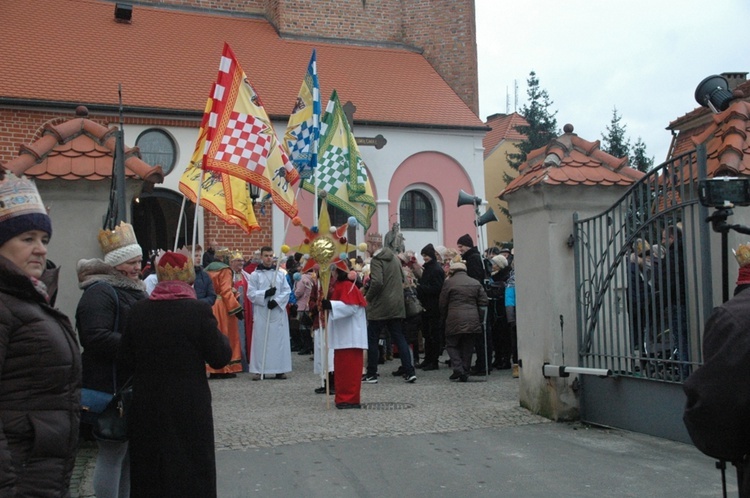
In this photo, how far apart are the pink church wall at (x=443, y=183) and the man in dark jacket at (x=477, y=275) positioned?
14.2 metres

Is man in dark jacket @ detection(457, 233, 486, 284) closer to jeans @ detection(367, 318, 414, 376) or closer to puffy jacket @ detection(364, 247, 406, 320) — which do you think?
puffy jacket @ detection(364, 247, 406, 320)

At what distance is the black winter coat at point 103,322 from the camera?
4.90 m

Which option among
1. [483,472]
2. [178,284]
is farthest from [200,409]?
[483,472]

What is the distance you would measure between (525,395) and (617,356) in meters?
1.53

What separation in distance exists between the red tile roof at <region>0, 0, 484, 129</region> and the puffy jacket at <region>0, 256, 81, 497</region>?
67.4 feet

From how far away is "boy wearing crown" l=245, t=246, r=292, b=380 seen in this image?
12.9 meters

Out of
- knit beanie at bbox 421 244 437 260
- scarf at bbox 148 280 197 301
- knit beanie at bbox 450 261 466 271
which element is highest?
knit beanie at bbox 421 244 437 260

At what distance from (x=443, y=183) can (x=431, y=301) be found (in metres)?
14.6

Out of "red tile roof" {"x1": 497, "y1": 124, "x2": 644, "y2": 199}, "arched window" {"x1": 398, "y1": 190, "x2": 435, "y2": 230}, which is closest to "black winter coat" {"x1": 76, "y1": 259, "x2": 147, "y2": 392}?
"red tile roof" {"x1": 497, "y1": 124, "x2": 644, "y2": 199}

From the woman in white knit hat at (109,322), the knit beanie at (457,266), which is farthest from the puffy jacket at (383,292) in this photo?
the woman in white knit hat at (109,322)

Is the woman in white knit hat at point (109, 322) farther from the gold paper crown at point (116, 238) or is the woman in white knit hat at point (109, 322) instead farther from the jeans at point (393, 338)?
the jeans at point (393, 338)

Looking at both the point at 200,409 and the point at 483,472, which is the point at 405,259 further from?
the point at 200,409

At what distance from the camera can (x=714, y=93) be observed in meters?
6.34

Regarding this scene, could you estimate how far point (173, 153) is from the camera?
2370cm
